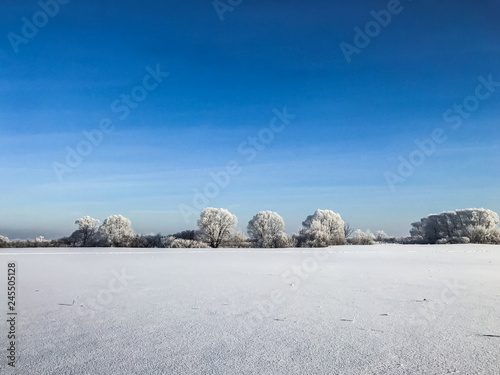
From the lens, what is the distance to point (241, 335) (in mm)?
3232

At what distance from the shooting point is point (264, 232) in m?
47.6

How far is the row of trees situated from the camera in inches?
1252

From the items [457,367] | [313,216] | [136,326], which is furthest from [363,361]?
[313,216]

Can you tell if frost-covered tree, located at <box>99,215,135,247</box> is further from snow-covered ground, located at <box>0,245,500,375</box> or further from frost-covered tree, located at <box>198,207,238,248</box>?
snow-covered ground, located at <box>0,245,500,375</box>

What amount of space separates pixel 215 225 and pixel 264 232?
10.3 metres

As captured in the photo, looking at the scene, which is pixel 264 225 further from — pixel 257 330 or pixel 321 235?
pixel 257 330

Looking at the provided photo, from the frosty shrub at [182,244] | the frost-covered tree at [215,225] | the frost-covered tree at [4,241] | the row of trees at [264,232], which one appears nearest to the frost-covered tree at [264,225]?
the row of trees at [264,232]

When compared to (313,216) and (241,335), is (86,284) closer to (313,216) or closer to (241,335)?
(241,335)

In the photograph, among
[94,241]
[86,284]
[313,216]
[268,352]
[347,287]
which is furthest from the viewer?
[313,216]

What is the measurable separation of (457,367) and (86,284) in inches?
238

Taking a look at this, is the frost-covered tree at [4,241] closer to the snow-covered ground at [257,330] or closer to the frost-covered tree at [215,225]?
the frost-covered tree at [215,225]

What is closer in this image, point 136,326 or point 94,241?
point 136,326

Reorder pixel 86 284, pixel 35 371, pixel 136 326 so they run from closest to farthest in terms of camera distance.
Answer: pixel 35 371
pixel 136 326
pixel 86 284

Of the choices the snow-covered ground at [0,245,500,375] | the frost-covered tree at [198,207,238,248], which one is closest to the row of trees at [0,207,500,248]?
the frost-covered tree at [198,207,238,248]
